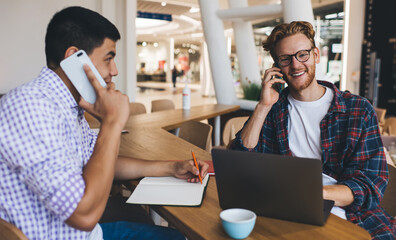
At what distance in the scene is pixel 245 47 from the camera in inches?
223

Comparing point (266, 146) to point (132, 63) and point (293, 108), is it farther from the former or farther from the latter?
point (132, 63)

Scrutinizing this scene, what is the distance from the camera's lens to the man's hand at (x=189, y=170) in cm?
140

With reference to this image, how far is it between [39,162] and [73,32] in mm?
480

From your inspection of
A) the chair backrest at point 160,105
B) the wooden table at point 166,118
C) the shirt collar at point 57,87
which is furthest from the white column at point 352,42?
the shirt collar at point 57,87

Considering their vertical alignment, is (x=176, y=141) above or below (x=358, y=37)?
below

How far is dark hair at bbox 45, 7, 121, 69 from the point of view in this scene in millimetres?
1122

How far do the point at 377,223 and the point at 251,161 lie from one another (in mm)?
759

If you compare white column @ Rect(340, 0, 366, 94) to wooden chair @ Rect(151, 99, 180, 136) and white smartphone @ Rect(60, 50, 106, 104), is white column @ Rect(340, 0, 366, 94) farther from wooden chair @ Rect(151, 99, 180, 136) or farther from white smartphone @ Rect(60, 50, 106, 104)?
white smartphone @ Rect(60, 50, 106, 104)

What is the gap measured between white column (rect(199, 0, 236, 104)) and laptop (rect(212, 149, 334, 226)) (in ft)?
14.4

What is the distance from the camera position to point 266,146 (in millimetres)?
1829

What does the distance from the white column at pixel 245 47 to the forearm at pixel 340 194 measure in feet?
14.5

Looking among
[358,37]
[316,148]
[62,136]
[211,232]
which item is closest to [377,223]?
[316,148]

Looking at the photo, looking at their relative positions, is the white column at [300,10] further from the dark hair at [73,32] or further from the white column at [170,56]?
the white column at [170,56]

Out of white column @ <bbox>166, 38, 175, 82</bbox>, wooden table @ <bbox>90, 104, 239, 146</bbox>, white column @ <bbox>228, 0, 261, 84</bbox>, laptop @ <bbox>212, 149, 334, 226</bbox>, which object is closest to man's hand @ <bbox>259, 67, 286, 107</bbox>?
laptop @ <bbox>212, 149, 334, 226</bbox>
